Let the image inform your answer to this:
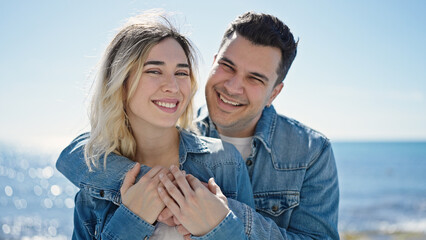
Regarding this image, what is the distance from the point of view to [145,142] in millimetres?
2547

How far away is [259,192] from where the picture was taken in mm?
2949

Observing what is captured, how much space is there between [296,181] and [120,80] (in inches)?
57.4

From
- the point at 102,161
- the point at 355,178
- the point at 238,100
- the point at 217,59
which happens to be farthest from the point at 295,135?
the point at 355,178

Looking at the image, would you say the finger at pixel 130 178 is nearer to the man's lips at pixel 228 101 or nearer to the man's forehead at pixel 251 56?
the man's lips at pixel 228 101

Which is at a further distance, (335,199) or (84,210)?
(335,199)

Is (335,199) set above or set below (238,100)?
below

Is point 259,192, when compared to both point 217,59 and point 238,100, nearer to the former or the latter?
point 238,100

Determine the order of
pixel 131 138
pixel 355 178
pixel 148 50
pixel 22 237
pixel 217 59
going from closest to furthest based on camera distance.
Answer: pixel 148 50, pixel 131 138, pixel 217 59, pixel 22 237, pixel 355 178

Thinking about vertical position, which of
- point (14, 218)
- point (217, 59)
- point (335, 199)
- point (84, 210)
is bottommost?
Result: point (14, 218)

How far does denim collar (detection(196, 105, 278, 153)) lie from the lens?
120 inches

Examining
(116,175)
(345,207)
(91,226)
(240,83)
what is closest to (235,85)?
(240,83)

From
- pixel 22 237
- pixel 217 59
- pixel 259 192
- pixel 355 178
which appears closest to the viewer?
pixel 259 192

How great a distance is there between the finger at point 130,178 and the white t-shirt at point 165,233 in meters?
0.26

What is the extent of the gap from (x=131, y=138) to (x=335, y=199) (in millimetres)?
1592
